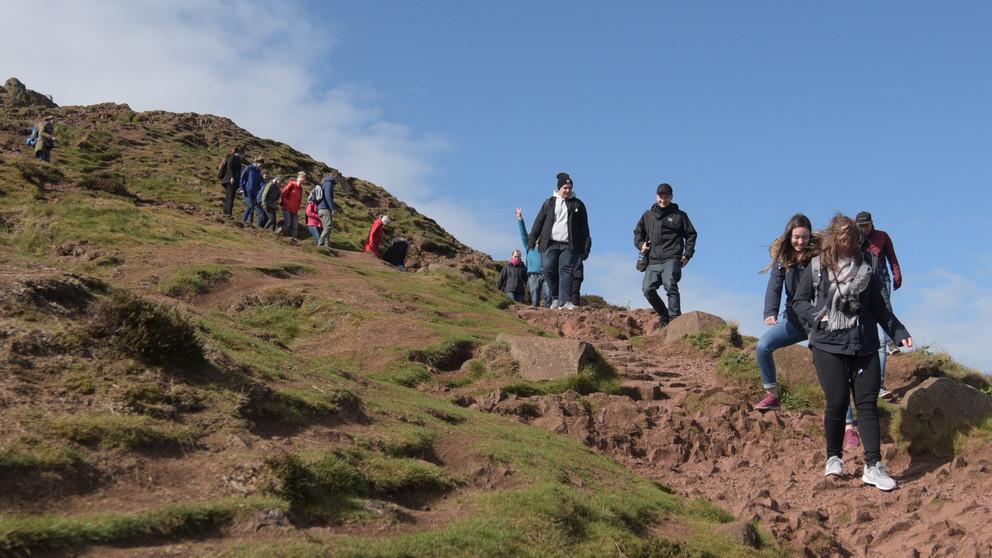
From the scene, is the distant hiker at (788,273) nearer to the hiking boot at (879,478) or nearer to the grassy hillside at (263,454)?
the hiking boot at (879,478)

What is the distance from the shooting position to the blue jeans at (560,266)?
19234mm

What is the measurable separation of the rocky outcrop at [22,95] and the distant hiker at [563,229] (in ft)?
140

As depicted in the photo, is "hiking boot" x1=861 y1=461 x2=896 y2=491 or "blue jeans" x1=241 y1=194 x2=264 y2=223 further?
"blue jeans" x1=241 y1=194 x2=264 y2=223

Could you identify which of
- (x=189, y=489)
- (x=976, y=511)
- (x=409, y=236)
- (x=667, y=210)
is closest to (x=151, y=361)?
(x=189, y=489)

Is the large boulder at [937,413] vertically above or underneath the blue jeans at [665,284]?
underneath

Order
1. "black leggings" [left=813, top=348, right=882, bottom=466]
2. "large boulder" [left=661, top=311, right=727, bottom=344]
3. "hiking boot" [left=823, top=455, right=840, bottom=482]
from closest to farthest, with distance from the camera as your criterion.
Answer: "black leggings" [left=813, top=348, right=882, bottom=466] → "hiking boot" [left=823, top=455, right=840, bottom=482] → "large boulder" [left=661, top=311, right=727, bottom=344]

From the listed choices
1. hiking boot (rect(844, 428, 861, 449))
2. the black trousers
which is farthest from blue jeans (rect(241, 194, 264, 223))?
hiking boot (rect(844, 428, 861, 449))

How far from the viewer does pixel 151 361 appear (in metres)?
7.91

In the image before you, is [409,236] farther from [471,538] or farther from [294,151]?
[471,538]

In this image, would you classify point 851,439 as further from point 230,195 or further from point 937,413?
point 230,195

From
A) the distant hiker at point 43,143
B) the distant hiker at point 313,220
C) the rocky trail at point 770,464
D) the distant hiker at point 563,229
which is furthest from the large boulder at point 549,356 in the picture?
the distant hiker at point 43,143

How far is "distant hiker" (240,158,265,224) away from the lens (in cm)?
2792

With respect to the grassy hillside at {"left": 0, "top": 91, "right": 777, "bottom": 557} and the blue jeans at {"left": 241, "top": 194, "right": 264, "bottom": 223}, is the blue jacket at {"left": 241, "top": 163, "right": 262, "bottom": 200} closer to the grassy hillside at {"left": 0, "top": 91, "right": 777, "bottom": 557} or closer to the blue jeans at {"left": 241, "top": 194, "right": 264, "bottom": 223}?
the blue jeans at {"left": 241, "top": 194, "right": 264, "bottom": 223}

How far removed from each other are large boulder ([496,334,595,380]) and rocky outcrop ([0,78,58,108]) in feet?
155
